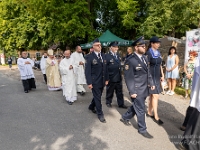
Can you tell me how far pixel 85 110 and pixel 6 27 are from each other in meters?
27.8

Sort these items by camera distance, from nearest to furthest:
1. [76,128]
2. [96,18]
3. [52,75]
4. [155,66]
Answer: [76,128], [155,66], [52,75], [96,18]

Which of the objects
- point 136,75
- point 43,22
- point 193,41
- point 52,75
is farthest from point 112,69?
point 43,22

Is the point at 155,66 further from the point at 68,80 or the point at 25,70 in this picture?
the point at 25,70

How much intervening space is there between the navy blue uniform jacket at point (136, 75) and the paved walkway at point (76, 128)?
0.92 metres

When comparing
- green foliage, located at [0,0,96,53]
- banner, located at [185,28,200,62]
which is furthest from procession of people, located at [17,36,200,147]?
green foliage, located at [0,0,96,53]

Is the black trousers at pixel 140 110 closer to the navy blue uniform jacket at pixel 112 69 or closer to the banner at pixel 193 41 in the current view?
the navy blue uniform jacket at pixel 112 69

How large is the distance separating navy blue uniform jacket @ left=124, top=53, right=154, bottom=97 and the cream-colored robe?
527 cm

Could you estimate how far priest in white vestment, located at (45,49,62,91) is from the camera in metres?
8.52

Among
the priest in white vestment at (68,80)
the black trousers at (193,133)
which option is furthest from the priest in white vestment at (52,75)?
the black trousers at (193,133)

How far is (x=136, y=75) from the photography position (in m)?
3.83

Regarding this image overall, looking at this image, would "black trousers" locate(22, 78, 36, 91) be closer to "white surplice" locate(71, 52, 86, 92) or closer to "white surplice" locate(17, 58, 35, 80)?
"white surplice" locate(17, 58, 35, 80)

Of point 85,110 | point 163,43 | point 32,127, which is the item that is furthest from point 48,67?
point 163,43

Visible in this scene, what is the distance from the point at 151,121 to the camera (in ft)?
15.0

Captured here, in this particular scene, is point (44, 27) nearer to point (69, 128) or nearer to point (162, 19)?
point (162, 19)
